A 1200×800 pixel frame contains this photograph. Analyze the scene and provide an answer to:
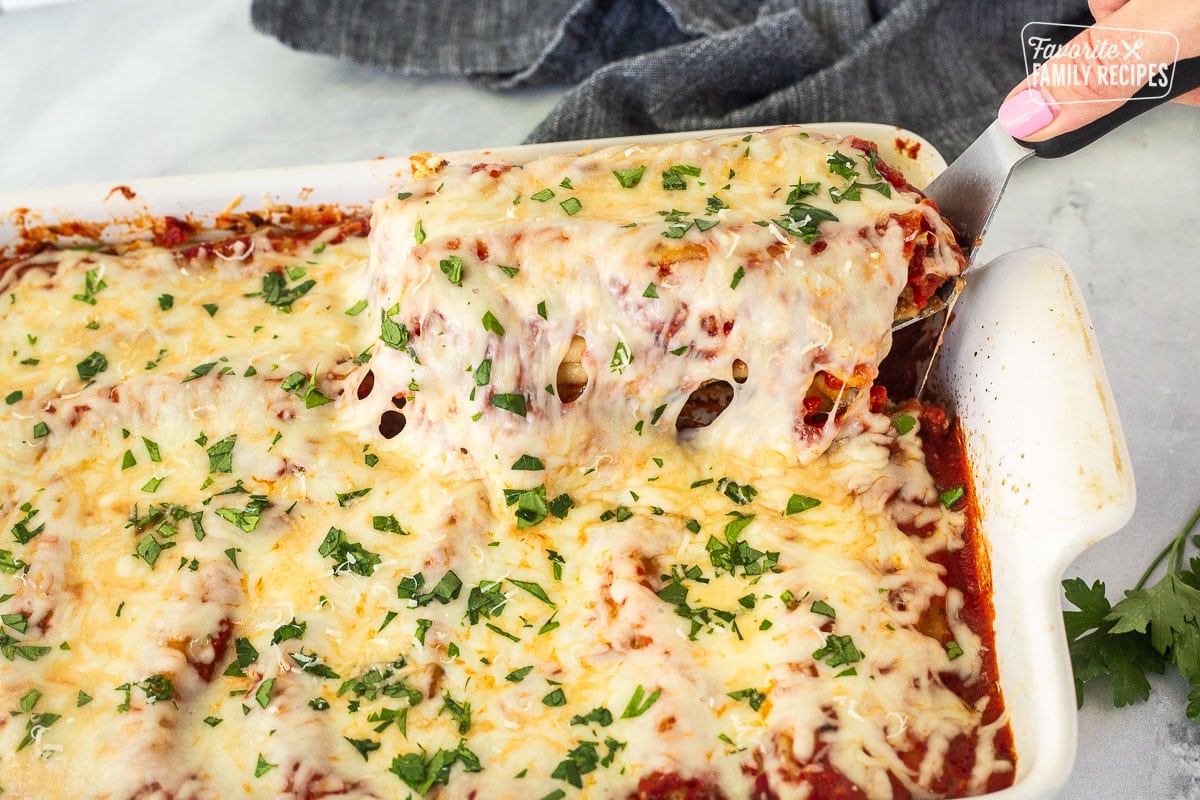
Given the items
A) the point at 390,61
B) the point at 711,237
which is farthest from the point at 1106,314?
the point at 390,61

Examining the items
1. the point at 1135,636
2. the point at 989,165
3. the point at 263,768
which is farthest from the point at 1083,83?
the point at 263,768

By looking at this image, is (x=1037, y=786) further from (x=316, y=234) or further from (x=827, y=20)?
(x=827, y=20)

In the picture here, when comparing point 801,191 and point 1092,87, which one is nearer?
point 1092,87

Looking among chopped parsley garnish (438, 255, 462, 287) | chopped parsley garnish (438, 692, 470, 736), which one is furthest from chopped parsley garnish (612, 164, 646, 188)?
chopped parsley garnish (438, 692, 470, 736)
